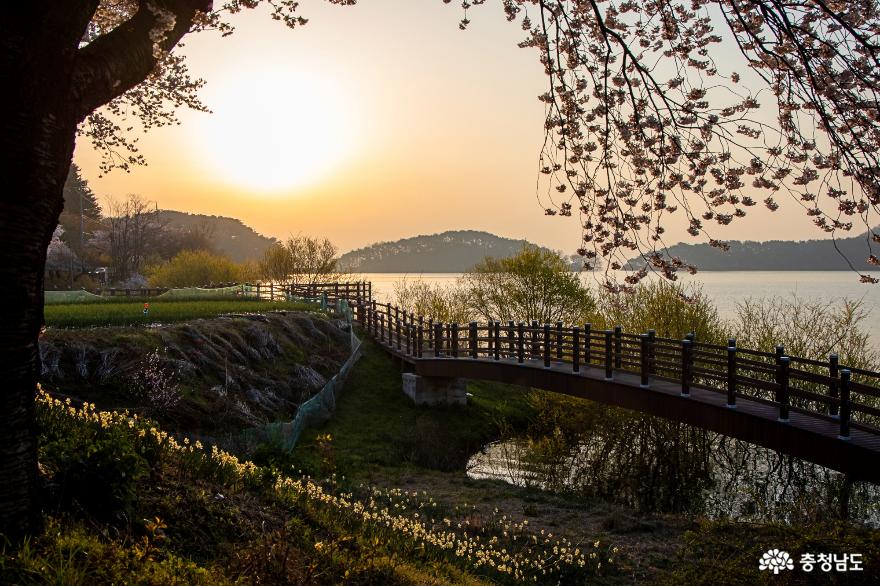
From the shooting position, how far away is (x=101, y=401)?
16.3 metres

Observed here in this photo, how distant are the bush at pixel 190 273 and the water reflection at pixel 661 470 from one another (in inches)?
1419

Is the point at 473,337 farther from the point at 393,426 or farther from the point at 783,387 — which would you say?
the point at 783,387

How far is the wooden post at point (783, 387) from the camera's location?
12297 millimetres

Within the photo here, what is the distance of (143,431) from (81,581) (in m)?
3.74

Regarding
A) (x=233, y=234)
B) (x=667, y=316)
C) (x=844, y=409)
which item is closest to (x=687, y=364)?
(x=844, y=409)

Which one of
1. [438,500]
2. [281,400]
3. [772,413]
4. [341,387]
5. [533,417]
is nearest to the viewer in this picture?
[772,413]

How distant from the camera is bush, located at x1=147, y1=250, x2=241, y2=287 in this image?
173ft

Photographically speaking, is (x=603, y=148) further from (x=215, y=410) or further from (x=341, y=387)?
(x=341, y=387)

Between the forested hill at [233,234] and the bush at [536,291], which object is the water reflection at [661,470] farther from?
the forested hill at [233,234]

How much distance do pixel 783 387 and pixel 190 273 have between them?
48.0 meters

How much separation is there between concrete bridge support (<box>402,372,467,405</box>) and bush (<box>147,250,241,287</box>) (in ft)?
102

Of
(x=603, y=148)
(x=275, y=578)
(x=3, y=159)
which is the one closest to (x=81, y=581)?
(x=275, y=578)

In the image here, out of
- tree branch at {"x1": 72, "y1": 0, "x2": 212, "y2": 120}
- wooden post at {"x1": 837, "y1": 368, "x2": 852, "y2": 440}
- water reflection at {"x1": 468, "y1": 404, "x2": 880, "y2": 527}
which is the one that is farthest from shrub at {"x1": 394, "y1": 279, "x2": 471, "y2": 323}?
tree branch at {"x1": 72, "y1": 0, "x2": 212, "y2": 120}

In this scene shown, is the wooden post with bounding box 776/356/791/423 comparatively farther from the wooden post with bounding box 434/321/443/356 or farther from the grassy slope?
the wooden post with bounding box 434/321/443/356
